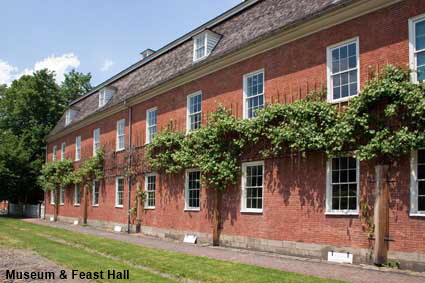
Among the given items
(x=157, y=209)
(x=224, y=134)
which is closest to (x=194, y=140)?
(x=224, y=134)

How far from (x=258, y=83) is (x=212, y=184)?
13.2 ft

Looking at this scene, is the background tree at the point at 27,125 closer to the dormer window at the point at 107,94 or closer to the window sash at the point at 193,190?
the dormer window at the point at 107,94

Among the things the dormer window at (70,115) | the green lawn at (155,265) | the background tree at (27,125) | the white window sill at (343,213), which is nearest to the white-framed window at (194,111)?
the green lawn at (155,265)

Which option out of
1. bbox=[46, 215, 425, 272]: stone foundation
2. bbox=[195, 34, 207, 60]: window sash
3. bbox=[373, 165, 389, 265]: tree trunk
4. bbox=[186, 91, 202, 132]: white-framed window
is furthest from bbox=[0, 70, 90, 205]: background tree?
bbox=[373, 165, 389, 265]: tree trunk

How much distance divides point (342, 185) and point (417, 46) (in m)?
4.07

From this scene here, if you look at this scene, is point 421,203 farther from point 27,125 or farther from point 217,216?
point 27,125

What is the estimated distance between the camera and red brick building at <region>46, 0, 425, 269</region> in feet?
Result: 36.0

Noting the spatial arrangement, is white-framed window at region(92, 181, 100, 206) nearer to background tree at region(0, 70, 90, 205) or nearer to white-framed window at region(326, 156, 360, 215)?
background tree at region(0, 70, 90, 205)

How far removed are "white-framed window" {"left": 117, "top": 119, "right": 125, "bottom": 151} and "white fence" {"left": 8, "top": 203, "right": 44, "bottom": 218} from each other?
16.4 meters

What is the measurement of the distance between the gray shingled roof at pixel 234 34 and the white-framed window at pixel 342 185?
4343 millimetres

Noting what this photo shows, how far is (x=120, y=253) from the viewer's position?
43.1ft

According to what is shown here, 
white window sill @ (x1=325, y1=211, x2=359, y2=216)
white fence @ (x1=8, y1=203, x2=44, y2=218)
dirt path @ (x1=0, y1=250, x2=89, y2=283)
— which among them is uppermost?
white window sill @ (x1=325, y1=211, x2=359, y2=216)

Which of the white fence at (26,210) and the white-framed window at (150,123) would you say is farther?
the white fence at (26,210)

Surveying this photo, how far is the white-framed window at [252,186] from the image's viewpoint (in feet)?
48.7
